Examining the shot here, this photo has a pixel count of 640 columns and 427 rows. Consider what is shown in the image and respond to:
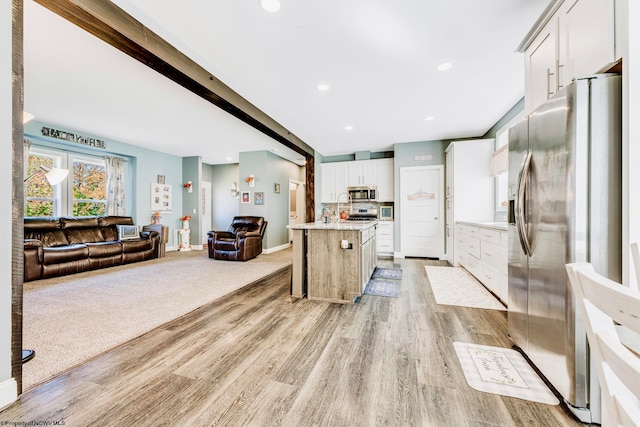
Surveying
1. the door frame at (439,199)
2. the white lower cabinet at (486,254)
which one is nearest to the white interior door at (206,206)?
the door frame at (439,199)

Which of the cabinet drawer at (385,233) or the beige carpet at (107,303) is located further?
the cabinet drawer at (385,233)

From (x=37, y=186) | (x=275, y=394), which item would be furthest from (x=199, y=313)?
(x=37, y=186)

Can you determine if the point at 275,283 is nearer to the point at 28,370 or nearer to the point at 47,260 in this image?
the point at 28,370

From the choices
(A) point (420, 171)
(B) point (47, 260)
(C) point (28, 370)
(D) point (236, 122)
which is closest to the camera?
(C) point (28, 370)

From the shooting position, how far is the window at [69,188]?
484cm

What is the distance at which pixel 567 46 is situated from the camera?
64.7 inches

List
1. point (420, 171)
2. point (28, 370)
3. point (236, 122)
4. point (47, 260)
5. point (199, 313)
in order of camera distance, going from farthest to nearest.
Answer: point (420, 171) < point (236, 122) < point (47, 260) < point (199, 313) < point (28, 370)

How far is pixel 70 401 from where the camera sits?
142 centimetres

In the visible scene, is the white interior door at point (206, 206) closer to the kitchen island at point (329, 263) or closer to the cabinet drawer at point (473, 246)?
the kitchen island at point (329, 263)

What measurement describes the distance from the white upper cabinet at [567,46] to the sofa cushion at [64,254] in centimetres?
648

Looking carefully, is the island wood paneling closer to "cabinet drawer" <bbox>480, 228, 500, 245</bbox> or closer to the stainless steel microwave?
"cabinet drawer" <bbox>480, 228, 500, 245</bbox>

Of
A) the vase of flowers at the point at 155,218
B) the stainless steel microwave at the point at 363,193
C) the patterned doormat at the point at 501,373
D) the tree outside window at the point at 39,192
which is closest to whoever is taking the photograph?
the patterned doormat at the point at 501,373

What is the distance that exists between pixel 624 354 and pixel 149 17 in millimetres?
3188

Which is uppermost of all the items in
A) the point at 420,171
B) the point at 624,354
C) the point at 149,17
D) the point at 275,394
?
the point at 149,17
